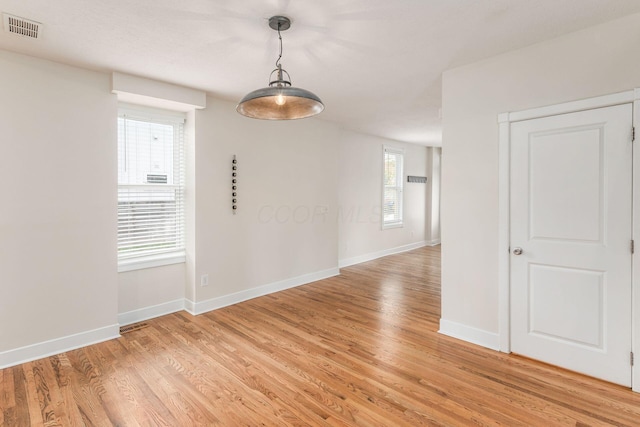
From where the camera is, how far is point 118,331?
3.31 meters

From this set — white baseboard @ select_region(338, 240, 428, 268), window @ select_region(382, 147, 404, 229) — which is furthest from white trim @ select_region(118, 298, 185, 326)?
window @ select_region(382, 147, 404, 229)

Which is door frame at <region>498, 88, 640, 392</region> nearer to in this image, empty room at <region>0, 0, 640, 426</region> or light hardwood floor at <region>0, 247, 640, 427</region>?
empty room at <region>0, 0, 640, 426</region>

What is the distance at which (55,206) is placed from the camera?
9.67 feet

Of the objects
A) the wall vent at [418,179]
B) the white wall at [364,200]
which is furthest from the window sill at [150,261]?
the wall vent at [418,179]

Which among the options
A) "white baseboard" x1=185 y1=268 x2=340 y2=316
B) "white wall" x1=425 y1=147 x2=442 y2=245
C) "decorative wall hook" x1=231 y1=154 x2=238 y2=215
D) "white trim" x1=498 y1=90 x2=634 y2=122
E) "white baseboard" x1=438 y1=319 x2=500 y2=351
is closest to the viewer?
"white trim" x1=498 y1=90 x2=634 y2=122

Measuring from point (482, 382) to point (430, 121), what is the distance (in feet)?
13.3

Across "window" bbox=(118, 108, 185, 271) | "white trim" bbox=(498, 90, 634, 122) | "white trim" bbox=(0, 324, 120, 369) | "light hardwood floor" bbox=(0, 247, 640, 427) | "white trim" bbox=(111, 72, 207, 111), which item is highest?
"white trim" bbox=(111, 72, 207, 111)

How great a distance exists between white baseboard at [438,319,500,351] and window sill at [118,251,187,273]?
3.13 meters

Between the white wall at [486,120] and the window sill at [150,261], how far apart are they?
122 inches

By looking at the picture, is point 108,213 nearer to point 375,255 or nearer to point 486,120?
point 486,120

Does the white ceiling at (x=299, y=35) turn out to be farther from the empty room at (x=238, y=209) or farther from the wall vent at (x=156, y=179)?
the wall vent at (x=156, y=179)

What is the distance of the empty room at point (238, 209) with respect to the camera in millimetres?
2188

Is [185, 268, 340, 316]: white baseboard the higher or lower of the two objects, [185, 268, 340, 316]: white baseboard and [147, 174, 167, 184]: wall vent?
the lower

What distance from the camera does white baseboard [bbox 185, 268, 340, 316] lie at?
392 cm
